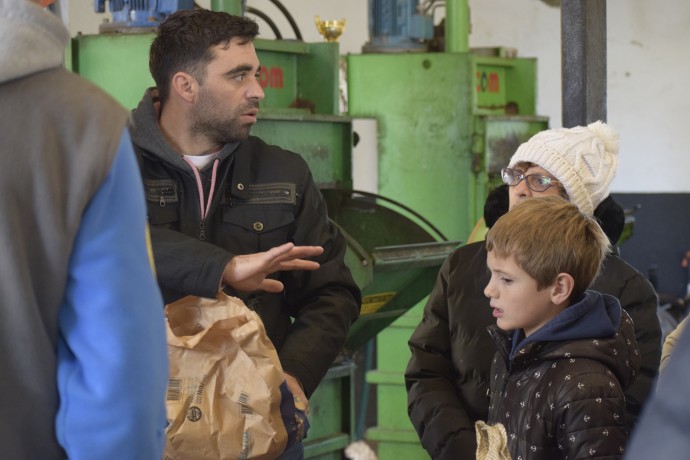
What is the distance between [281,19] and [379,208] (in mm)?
3347

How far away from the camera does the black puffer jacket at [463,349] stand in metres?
2.20

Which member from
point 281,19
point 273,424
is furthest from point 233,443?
point 281,19

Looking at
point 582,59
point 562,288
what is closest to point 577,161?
point 562,288

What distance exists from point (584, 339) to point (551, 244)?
0.18m

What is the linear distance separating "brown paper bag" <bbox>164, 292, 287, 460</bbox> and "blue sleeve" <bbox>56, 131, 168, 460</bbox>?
540 millimetres

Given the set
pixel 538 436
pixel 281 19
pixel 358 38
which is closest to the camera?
pixel 538 436

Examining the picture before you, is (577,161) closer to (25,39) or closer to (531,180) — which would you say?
(531,180)

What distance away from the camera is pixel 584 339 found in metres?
1.89

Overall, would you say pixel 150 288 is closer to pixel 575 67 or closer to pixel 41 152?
pixel 41 152

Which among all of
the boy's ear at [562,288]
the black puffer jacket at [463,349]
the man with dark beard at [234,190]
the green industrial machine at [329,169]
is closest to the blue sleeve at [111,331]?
the man with dark beard at [234,190]

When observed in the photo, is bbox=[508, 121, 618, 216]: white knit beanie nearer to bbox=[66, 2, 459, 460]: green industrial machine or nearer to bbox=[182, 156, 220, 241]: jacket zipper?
bbox=[182, 156, 220, 241]: jacket zipper

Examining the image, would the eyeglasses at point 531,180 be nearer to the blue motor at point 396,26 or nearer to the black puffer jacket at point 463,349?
the black puffer jacket at point 463,349

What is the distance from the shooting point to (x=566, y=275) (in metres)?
1.95

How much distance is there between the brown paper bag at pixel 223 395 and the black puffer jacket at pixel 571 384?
16.4 inches
